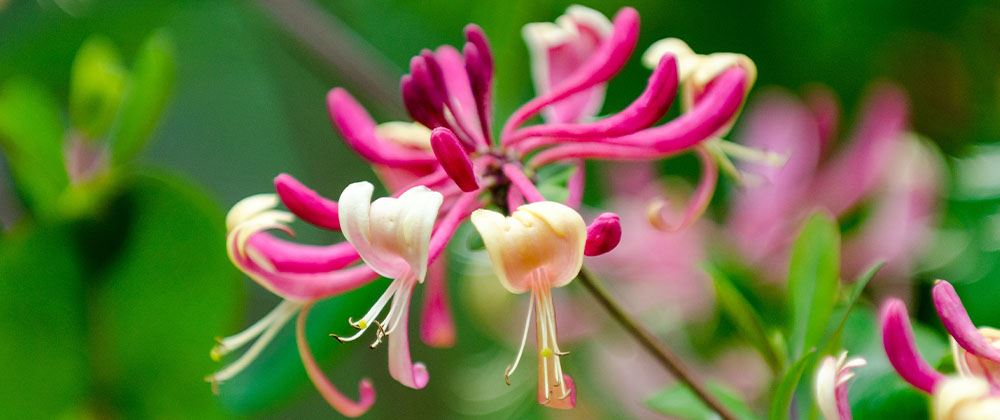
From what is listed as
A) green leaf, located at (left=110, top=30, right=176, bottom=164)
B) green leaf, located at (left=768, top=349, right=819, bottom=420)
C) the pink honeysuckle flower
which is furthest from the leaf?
green leaf, located at (left=110, top=30, right=176, bottom=164)

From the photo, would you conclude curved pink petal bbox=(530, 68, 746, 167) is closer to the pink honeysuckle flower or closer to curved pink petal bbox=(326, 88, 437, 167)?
curved pink petal bbox=(326, 88, 437, 167)

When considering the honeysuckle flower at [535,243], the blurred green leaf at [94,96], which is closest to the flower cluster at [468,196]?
the honeysuckle flower at [535,243]

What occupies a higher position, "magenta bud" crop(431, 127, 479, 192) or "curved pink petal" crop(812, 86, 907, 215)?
"magenta bud" crop(431, 127, 479, 192)

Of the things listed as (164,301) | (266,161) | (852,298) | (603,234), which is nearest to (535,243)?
(603,234)

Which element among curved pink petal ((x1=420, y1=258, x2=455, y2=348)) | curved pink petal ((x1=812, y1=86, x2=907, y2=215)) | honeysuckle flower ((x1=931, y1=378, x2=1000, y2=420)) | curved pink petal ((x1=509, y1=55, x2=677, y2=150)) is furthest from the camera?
curved pink petal ((x1=812, y1=86, x2=907, y2=215))

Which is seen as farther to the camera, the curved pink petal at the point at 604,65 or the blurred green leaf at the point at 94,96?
the blurred green leaf at the point at 94,96

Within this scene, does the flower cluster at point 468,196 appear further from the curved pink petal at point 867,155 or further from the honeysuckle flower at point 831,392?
the curved pink petal at point 867,155
